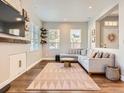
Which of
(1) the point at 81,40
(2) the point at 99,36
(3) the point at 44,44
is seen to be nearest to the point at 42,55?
(3) the point at 44,44

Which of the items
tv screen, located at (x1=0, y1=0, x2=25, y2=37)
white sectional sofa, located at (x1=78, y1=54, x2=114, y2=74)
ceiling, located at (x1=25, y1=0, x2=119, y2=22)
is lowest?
white sectional sofa, located at (x1=78, y1=54, x2=114, y2=74)

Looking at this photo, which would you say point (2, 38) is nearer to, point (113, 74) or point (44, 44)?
point (113, 74)

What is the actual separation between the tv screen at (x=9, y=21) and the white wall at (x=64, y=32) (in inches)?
239

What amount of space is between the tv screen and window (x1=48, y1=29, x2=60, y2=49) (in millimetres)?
6077

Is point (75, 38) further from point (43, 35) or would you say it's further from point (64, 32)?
point (43, 35)

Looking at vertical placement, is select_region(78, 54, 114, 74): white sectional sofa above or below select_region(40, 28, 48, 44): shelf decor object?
below

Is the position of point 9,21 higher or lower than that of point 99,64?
higher

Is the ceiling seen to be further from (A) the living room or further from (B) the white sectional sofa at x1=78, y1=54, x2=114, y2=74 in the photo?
(B) the white sectional sofa at x1=78, y1=54, x2=114, y2=74

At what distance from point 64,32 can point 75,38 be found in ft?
2.90

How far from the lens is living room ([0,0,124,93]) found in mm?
3992

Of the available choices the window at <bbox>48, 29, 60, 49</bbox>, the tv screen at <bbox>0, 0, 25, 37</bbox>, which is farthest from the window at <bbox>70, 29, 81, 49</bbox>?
the tv screen at <bbox>0, 0, 25, 37</bbox>

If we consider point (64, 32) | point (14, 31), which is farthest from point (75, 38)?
point (14, 31)

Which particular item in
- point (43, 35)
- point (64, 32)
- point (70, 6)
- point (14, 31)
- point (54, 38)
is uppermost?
point (70, 6)

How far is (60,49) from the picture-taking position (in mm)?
11406
